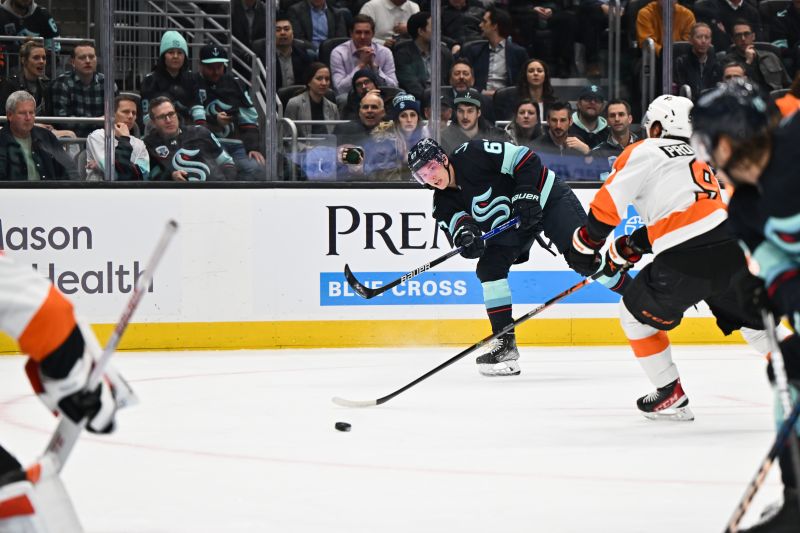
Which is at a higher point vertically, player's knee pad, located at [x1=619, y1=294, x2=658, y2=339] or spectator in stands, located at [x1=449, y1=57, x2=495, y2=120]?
spectator in stands, located at [x1=449, y1=57, x2=495, y2=120]

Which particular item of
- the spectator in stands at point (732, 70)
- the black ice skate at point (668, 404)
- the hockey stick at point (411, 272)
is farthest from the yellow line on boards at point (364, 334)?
the black ice skate at point (668, 404)

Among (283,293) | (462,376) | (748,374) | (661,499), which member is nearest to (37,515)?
(661,499)

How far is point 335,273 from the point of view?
6656 millimetres

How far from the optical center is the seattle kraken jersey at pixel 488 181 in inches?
222

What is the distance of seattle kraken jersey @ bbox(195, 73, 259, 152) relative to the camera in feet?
22.0

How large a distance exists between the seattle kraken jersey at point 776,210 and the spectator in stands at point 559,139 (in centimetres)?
475

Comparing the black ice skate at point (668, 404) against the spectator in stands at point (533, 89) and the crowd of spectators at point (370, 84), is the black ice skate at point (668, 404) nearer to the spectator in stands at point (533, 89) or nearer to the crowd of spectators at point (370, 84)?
the crowd of spectators at point (370, 84)

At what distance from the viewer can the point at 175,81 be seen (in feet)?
22.0

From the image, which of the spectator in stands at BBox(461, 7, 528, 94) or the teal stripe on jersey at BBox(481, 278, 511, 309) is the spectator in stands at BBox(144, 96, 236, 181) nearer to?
the spectator in stands at BBox(461, 7, 528, 94)

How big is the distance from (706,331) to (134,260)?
316 cm

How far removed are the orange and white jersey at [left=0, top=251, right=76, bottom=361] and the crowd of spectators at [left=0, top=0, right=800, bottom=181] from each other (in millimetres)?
4680

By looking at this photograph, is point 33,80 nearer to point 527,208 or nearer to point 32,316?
point 527,208

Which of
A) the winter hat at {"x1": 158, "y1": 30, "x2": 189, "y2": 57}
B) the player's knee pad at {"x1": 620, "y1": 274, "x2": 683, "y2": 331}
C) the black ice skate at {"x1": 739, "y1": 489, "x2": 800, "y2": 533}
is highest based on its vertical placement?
the winter hat at {"x1": 158, "y1": 30, "x2": 189, "y2": 57}

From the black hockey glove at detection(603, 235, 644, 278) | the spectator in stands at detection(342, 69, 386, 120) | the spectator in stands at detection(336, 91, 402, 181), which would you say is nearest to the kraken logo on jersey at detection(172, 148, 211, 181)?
the spectator in stands at detection(336, 91, 402, 181)
